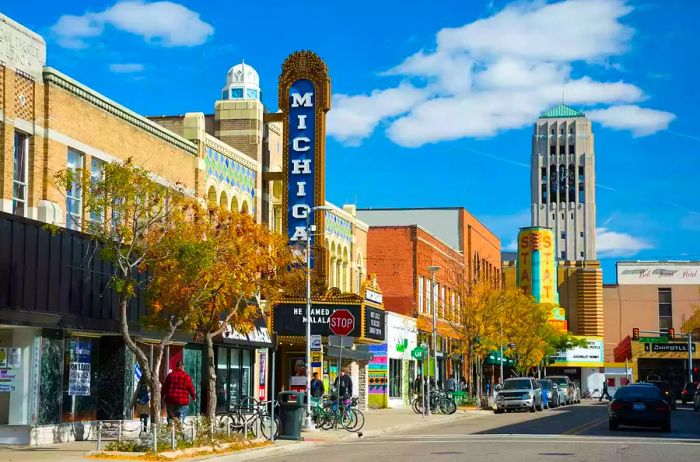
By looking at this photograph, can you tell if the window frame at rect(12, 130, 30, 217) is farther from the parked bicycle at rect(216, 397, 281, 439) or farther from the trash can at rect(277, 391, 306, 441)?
the trash can at rect(277, 391, 306, 441)

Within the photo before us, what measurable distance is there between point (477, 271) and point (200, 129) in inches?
1728

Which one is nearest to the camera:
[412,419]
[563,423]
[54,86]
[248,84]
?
[54,86]

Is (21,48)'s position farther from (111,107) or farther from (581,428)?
(581,428)

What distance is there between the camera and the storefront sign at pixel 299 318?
143 feet

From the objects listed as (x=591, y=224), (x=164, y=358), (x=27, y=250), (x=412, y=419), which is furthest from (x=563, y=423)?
(x=591, y=224)

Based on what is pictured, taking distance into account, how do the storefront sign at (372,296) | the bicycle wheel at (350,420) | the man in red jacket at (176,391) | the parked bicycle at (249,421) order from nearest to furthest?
the man in red jacket at (176,391), the parked bicycle at (249,421), the bicycle wheel at (350,420), the storefront sign at (372,296)

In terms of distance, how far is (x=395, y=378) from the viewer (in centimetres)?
5912

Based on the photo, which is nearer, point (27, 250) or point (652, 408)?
point (27, 250)

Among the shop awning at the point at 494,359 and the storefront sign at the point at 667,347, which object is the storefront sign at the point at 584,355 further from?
the shop awning at the point at 494,359

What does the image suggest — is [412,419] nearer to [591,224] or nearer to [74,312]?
[74,312]

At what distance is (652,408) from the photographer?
3388 centimetres

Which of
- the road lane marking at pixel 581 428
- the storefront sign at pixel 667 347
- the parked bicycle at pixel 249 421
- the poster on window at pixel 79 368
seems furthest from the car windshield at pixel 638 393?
the storefront sign at pixel 667 347

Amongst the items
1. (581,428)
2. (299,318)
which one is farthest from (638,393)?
(299,318)

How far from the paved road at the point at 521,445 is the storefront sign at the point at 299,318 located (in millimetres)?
8831
